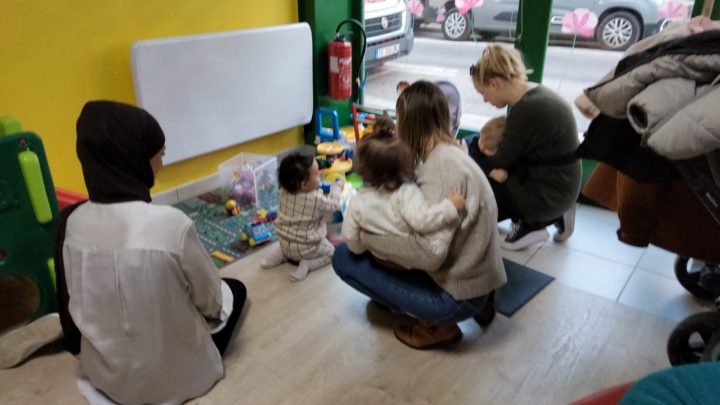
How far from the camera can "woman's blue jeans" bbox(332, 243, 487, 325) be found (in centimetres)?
188

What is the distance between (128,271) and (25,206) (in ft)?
2.37

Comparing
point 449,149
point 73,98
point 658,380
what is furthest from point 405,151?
point 73,98

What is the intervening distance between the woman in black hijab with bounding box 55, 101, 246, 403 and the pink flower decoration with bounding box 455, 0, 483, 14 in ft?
8.07

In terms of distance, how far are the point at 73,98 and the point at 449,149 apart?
1941 millimetres

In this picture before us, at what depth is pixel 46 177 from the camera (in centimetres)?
198

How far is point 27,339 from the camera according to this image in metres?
1.96

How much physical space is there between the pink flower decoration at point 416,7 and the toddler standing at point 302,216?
5.99 ft

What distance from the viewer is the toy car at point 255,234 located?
2.74m

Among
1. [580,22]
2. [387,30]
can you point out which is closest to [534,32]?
[580,22]

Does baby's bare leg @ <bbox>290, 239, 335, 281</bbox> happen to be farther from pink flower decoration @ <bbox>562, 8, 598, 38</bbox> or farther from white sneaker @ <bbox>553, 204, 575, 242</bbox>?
pink flower decoration @ <bbox>562, 8, 598, 38</bbox>

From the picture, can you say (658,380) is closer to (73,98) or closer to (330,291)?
(330,291)

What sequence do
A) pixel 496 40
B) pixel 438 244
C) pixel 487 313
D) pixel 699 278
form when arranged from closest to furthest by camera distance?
1. pixel 438 244
2. pixel 487 313
3. pixel 699 278
4. pixel 496 40

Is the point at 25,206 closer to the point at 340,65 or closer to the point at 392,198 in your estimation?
the point at 392,198

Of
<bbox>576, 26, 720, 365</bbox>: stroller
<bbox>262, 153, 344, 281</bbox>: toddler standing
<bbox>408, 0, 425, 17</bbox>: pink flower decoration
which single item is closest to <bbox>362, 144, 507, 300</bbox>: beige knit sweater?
<bbox>576, 26, 720, 365</bbox>: stroller
